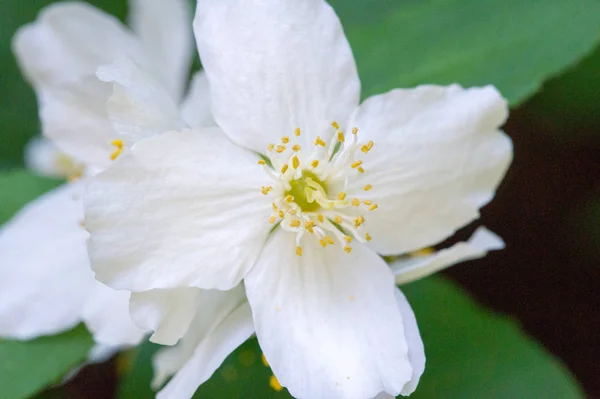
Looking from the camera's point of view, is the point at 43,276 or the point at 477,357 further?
the point at 477,357

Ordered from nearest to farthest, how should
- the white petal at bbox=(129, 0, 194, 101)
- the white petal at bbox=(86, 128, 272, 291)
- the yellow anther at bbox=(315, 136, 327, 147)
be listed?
the white petal at bbox=(86, 128, 272, 291)
the yellow anther at bbox=(315, 136, 327, 147)
the white petal at bbox=(129, 0, 194, 101)

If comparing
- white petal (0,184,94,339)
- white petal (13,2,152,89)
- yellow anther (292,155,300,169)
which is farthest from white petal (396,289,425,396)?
white petal (13,2,152,89)

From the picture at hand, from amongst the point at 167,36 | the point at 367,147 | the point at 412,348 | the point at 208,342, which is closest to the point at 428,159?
the point at 367,147

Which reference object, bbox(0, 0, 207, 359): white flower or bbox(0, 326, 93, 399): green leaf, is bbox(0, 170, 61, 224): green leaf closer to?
bbox(0, 0, 207, 359): white flower

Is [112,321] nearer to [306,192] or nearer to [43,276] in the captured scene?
[43,276]

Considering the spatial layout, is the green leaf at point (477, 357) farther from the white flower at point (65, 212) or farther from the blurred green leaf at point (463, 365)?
the white flower at point (65, 212)
